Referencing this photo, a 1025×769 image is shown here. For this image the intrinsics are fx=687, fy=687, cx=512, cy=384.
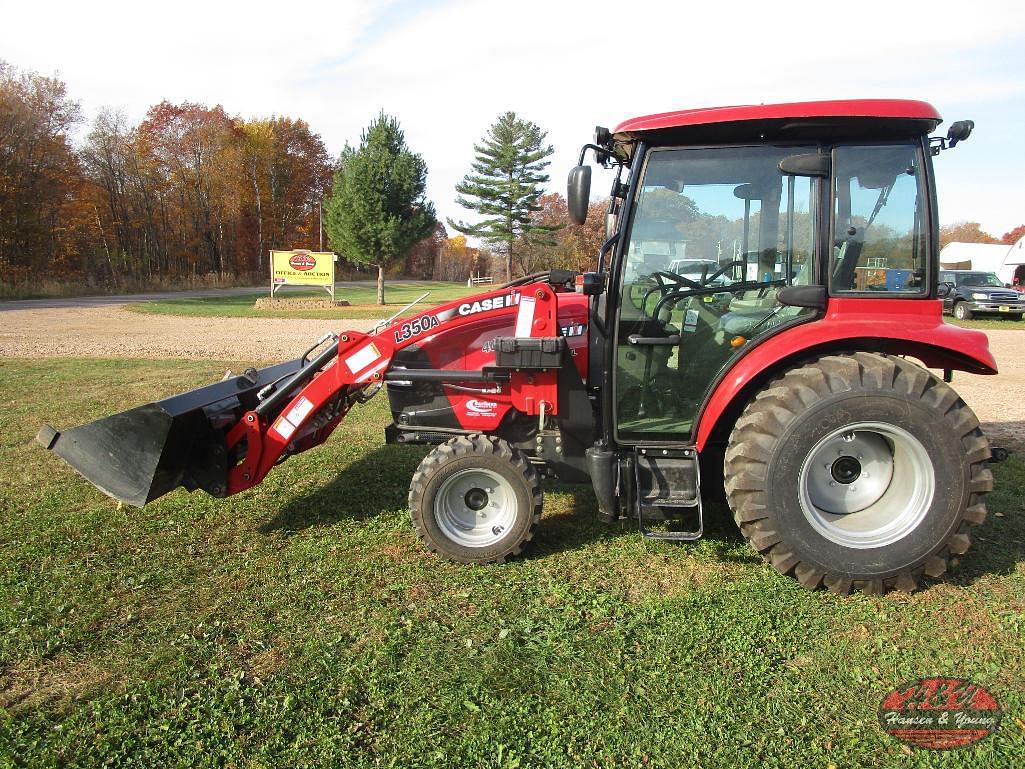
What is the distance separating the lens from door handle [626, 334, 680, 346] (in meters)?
3.84

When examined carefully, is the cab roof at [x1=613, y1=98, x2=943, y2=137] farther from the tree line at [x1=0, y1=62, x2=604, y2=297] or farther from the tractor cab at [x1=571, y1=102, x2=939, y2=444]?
the tree line at [x1=0, y1=62, x2=604, y2=297]

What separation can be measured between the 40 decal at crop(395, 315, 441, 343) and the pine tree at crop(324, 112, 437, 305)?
2295 cm

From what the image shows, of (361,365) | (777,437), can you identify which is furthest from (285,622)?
(777,437)

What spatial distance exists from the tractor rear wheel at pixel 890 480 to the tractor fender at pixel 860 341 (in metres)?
0.11

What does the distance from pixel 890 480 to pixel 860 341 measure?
77 centimetres

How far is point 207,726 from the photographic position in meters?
2.62

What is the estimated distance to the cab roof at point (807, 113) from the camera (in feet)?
11.2

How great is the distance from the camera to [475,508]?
13.6ft

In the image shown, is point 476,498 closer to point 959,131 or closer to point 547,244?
point 959,131

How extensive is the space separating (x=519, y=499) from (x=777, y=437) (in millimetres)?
1436

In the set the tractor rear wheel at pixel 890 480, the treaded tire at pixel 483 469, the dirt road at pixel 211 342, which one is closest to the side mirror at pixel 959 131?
the tractor rear wheel at pixel 890 480

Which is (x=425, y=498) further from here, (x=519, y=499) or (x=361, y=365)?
(x=361, y=365)

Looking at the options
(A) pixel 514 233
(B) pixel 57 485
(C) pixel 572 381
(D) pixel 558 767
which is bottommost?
(D) pixel 558 767

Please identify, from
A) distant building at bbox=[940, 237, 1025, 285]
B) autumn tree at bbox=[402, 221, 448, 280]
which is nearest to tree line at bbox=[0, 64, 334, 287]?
autumn tree at bbox=[402, 221, 448, 280]
